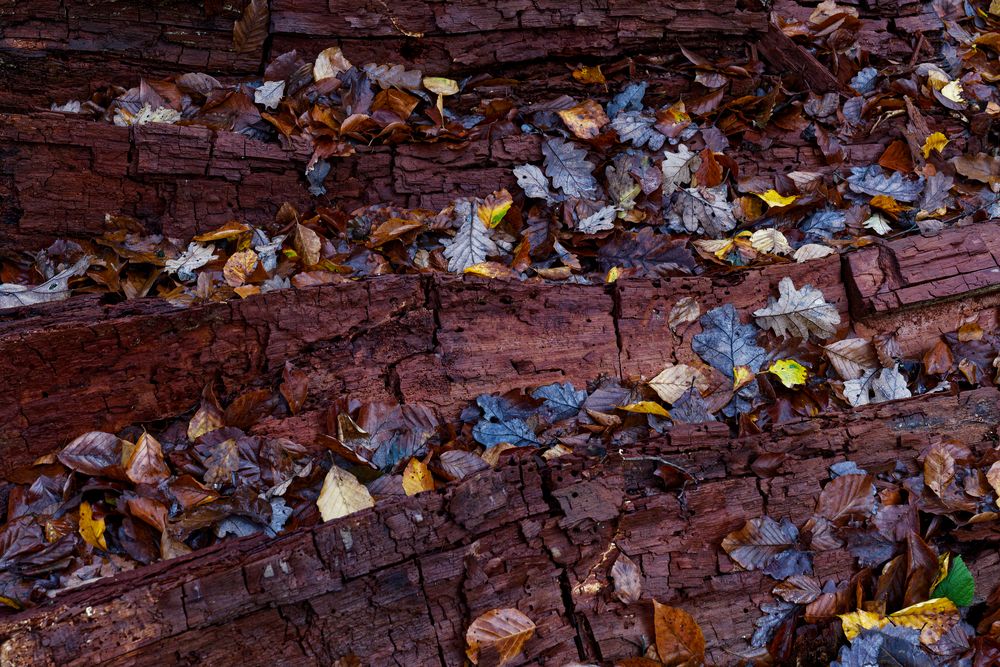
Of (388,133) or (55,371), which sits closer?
(55,371)

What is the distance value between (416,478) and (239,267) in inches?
52.3

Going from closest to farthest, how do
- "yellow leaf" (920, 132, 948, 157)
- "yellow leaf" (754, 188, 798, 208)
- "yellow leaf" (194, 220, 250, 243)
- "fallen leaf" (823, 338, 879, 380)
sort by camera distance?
"fallen leaf" (823, 338, 879, 380), "yellow leaf" (194, 220, 250, 243), "yellow leaf" (754, 188, 798, 208), "yellow leaf" (920, 132, 948, 157)

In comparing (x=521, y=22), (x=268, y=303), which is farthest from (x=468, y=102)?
(x=268, y=303)

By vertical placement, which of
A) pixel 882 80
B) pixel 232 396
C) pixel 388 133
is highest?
pixel 882 80

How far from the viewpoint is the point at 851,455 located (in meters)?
2.80

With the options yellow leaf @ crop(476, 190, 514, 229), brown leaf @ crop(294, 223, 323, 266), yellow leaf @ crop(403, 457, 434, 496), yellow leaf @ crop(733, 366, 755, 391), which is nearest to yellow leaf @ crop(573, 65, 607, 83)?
yellow leaf @ crop(476, 190, 514, 229)

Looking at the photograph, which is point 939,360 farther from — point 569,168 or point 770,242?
Result: point 569,168

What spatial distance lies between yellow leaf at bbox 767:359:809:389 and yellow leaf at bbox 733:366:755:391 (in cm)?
8

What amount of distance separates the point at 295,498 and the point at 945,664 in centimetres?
233

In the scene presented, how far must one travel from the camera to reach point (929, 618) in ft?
8.52

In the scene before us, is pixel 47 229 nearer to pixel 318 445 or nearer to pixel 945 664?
pixel 318 445

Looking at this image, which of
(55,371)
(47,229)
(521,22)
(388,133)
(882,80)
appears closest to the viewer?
(55,371)

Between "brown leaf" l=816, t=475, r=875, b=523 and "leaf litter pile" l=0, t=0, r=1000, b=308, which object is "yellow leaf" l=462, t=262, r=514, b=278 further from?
A: "brown leaf" l=816, t=475, r=875, b=523

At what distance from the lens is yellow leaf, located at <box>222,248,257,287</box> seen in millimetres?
3275
